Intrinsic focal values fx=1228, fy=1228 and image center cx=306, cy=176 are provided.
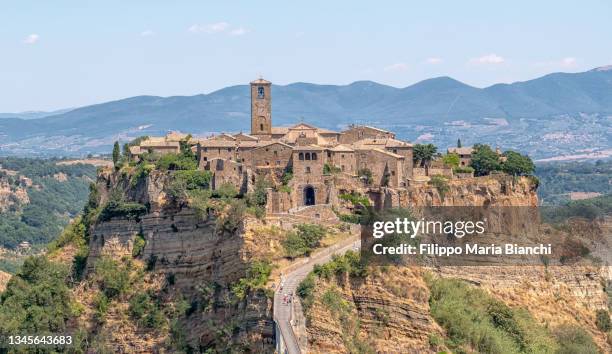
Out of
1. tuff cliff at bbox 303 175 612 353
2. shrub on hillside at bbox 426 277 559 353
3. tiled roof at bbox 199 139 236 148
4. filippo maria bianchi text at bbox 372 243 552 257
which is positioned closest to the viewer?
tuff cliff at bbox 303 175 612 353

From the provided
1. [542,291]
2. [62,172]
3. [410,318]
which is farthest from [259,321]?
[62,172]

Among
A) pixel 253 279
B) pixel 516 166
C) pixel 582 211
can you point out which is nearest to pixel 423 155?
pixel 516 166

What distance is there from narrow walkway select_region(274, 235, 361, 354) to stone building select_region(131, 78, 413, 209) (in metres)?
7.22

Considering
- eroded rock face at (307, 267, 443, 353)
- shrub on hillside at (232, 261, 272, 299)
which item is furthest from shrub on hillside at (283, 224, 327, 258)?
eroded rock face at (307, 267, 443, 353)

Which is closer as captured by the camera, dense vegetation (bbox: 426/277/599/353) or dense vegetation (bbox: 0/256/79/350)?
dense vegetation (bbox: 426/277/599/353)

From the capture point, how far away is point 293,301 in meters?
51.1

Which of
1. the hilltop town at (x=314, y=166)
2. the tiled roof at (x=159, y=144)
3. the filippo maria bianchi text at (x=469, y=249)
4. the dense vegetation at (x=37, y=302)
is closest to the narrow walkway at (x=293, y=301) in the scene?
the filippo maria bianchi text at (x=469, y=249)

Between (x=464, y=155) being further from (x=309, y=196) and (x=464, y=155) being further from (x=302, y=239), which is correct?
(x=302, y=239)

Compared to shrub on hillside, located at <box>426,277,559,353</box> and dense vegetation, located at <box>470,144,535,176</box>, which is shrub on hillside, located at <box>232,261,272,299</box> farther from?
dense vegetation, located at <box>470,144,535,176</box>

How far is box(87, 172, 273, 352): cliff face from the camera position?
54062 mm

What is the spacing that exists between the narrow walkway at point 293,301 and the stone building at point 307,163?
23.7 feet

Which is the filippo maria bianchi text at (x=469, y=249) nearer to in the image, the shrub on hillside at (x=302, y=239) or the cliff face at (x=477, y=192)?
the cliff face at (x=477, y=192)

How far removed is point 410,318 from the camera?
177 feet

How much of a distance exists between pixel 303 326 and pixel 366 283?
5.83 m
